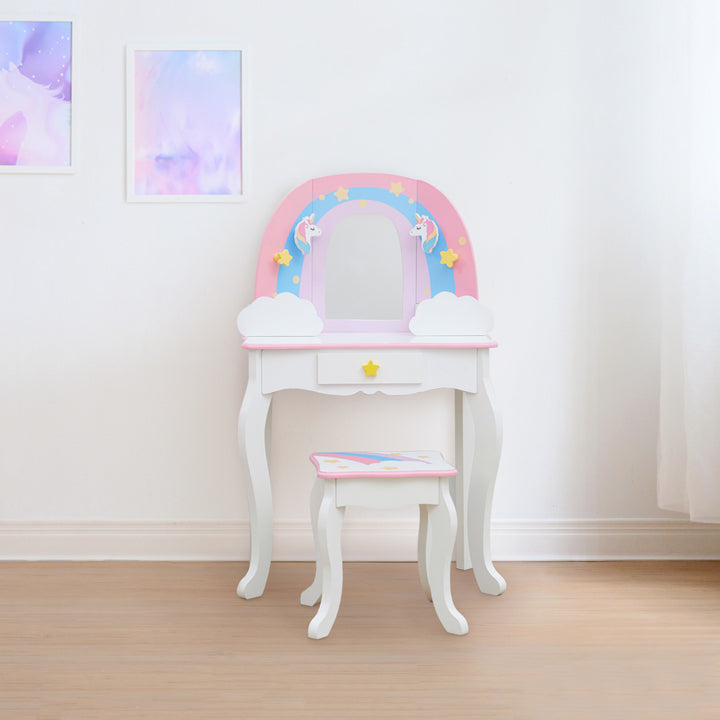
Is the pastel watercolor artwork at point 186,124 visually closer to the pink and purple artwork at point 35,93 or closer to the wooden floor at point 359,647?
the pink and purple artwork at point 35,93

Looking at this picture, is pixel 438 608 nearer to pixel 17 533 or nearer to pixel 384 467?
pixel 384 467

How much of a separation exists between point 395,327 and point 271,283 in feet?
1.36

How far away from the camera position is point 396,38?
7.51 feet

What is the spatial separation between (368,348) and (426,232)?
0.50 metres

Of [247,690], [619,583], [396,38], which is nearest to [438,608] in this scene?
[247,690]

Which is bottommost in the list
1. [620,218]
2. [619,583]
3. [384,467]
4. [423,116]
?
[619,583]

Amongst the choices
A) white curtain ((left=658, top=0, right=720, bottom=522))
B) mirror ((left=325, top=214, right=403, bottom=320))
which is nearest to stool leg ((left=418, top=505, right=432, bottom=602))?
mirror ((left=325, top=214, right=403, bottom=320))

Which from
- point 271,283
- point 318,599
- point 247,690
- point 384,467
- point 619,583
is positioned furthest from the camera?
point 271,283

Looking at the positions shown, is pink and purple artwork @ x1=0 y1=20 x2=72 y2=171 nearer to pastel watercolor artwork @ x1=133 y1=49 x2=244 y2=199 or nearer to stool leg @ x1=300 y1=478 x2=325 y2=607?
pastel watercolor artwork @ x1=133 y1=49 x2=244 y2=199

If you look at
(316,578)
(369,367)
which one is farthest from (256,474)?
(369,367)

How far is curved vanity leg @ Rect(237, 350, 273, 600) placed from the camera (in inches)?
75.2

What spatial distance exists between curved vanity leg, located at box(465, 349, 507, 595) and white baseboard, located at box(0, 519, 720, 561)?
306 mm

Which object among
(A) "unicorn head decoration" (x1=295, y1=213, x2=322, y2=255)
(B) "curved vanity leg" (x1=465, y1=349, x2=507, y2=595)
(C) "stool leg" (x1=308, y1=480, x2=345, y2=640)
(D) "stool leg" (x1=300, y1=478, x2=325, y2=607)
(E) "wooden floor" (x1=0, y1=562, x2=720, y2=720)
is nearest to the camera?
(E) "wooden floor" (x1=0, y1=562, x2=720, y2=720)

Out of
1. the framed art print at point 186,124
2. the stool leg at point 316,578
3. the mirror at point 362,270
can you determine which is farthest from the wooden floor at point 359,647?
the framed art print at point 186,124
